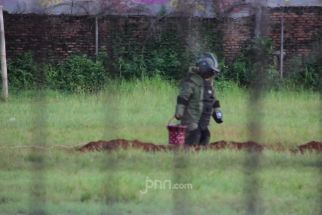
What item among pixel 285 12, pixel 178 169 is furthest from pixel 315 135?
pixel 285 12

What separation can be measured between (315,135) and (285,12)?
490cm

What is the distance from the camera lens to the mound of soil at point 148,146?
6.23 meters

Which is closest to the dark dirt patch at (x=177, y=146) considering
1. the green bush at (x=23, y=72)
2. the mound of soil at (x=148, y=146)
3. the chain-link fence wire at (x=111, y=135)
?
the mound of soil at (x=148, y=146)

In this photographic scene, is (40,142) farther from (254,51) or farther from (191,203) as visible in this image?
(254,51)

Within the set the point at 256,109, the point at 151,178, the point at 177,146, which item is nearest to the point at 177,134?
the point at 177,146

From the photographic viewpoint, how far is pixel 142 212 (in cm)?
426

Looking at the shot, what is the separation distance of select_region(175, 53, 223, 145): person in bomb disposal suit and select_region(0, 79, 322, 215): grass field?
0.38 meters

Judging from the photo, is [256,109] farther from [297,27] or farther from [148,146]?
[297,27]

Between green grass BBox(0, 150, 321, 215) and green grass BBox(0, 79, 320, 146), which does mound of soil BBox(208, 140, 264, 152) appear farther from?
green grass BBox(0, 79, 320, 146)

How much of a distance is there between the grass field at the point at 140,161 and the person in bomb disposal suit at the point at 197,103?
382 mm

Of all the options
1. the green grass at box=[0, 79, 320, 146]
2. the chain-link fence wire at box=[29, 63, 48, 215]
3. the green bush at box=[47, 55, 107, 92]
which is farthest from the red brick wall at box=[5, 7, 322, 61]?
the green grass at box=[0, 79, 320, 146]

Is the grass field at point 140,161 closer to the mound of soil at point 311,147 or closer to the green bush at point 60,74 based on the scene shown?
the mound of soil at point 311,147

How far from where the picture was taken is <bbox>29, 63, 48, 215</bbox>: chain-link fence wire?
179 inches

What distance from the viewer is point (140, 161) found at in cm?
575
